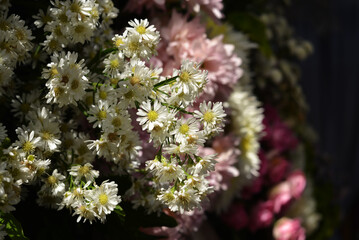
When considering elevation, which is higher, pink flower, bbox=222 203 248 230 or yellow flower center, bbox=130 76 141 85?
pink flower, bbox=222 203 248 230

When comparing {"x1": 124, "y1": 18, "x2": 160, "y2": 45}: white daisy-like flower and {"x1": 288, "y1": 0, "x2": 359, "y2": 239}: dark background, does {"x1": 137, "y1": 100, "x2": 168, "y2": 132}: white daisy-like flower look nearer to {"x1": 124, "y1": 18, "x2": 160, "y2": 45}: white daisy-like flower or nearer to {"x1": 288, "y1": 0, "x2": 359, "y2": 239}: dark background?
{"x1": 124, "y1": 18, "x2": 160, "y2": 45}: white daisy-like flower

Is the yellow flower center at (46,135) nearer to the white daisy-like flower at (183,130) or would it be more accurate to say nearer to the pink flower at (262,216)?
the white daisy-like flower at (183,130)

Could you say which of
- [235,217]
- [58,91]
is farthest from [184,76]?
[235,217]

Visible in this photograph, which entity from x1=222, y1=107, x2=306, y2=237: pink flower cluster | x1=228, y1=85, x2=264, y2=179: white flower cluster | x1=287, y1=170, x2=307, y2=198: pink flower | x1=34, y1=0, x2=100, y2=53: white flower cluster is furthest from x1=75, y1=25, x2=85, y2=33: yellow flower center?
x1=287, y1=170, x2=307, y2=198: pink flower

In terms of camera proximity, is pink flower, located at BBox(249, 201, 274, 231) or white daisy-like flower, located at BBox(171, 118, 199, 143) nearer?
white daisy-like flower, located at BBox(171, 118, 199, 143)

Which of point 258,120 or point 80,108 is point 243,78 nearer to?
point 258,120

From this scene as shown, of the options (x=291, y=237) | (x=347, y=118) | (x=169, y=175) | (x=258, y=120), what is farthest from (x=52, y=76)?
(x=347, y=118)

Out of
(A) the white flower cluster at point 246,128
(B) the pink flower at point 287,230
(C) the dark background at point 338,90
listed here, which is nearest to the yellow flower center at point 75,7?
(A) the white flower cluster at point 246,128
